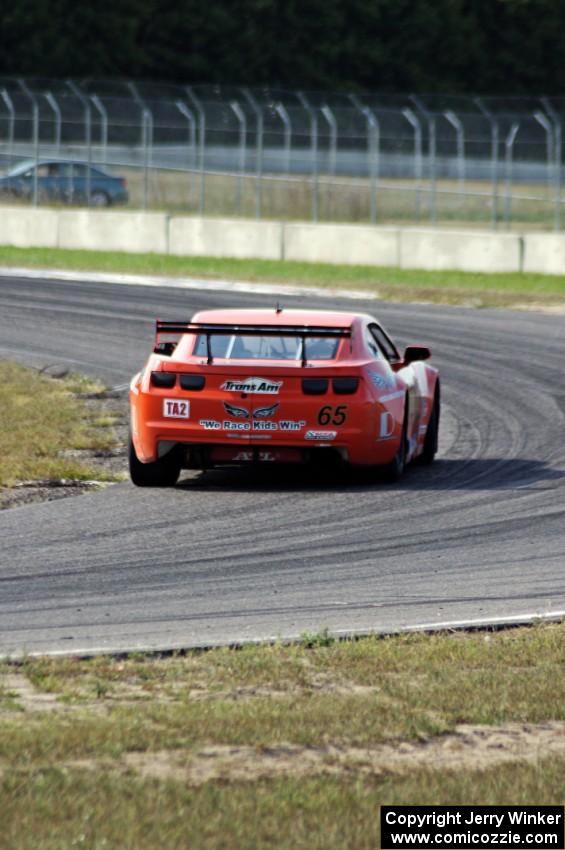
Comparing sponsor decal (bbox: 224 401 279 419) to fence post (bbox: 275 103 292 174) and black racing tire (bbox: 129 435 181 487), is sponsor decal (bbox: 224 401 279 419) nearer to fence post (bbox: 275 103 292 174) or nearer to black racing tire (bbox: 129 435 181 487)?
black racing tire (bbox: 129 435 181 487)

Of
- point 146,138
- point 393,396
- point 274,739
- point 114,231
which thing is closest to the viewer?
point 274,739

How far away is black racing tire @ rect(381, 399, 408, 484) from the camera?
41.7 feet

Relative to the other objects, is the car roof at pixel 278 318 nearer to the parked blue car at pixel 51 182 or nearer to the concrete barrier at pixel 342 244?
the concrete barrier at pixel 342 244

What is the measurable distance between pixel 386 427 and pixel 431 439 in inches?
59.4

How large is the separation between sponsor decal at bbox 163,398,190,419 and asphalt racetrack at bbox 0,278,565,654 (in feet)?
1.99

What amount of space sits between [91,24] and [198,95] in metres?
5.36

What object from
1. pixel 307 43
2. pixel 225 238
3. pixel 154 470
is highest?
pixel 307 43

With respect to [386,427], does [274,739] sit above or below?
below

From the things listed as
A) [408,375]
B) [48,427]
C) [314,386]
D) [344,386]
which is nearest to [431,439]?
[408,375]

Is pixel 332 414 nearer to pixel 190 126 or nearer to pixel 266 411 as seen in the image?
pixel 266 411

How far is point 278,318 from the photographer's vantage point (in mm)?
12789

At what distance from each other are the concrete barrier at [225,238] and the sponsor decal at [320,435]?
72.3ft

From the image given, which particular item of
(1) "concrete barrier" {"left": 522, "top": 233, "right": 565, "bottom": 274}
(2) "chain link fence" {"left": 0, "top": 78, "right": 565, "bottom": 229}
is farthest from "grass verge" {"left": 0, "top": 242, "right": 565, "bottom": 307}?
(2) "chain link fence" {"left": 0, "top": 78, "right": 565, "bottom": 229}

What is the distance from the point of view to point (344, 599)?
8.89 metres
